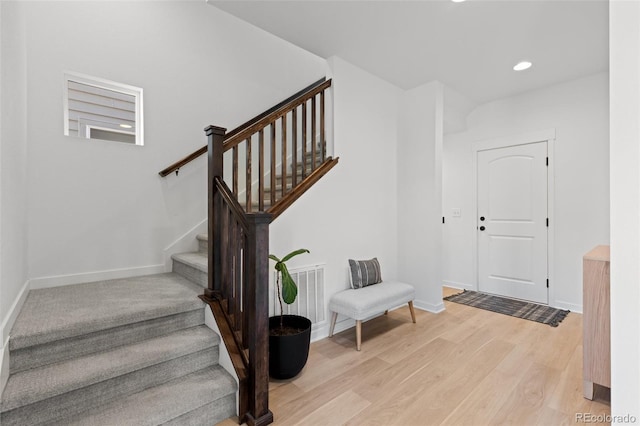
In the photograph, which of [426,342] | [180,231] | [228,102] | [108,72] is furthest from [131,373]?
[228,102]

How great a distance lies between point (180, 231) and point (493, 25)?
138 inches

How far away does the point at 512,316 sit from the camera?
3.41 metres

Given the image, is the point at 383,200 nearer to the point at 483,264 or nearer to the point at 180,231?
the point at 483,264

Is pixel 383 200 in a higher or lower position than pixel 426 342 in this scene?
higher

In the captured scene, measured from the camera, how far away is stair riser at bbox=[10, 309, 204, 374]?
155cm

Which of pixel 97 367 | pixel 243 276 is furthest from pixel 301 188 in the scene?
pixel 97 367

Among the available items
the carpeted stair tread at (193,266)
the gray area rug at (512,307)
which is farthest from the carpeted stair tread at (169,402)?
the gray area rug at (512,307)

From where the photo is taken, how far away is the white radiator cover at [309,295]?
2664mm

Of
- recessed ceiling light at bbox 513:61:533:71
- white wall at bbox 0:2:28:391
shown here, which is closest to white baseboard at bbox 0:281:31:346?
white wall at bbox 0:2:28:391

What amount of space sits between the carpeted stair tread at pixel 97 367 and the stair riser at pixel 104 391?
0.03m

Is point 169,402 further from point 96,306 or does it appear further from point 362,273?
point 362,273

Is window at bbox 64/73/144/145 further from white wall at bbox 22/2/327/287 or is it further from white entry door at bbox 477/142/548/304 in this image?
white entry door at bbox 477/142/548/304

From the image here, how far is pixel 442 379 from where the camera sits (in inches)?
84.5
